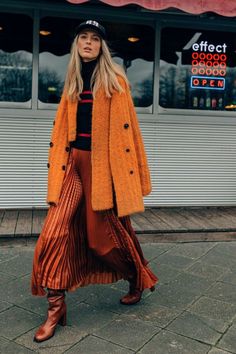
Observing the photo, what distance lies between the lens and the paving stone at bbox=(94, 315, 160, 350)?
3.02 m

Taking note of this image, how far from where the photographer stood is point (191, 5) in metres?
5.26

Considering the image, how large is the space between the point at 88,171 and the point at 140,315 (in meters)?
1.15

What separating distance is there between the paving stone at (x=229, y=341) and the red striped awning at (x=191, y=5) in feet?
11.5

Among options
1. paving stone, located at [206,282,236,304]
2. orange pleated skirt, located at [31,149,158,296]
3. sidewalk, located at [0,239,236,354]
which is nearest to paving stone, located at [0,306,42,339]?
sidewalk, located at [0,239,236,354]

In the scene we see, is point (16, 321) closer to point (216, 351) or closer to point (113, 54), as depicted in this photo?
point (216, 351)

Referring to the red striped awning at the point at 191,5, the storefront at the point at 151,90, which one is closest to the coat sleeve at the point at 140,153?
the red striped awning at the point at 191,5

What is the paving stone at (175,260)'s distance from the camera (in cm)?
457

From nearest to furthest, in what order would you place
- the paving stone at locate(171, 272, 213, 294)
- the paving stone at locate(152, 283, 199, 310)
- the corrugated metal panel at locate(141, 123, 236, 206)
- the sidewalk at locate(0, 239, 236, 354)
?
the sidewalk at locate(0, 239, 236, 354) < the paving stone at locate(152, 283, 199, 310) < the paving stone at locate(171, 272, 213, 294) < the corrugated metal panel at locate(141, 123, 236, 206)

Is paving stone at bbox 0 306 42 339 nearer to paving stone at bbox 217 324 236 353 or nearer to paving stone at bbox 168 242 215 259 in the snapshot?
paving stone at bbox 217 324 236 353

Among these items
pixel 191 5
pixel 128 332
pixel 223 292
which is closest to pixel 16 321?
pixel 128 332

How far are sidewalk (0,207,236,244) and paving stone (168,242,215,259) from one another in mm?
150

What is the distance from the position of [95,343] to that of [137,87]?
167 inches

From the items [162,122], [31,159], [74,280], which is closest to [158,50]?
[162,122]

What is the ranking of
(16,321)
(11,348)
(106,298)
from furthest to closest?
1. (106,298)
2. (16,321)
3. (11,348)
